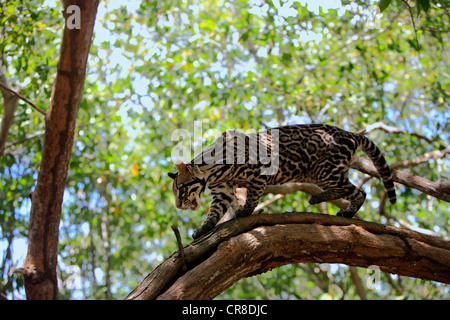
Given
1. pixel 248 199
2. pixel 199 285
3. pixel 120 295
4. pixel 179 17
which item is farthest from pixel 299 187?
pixel 120 295

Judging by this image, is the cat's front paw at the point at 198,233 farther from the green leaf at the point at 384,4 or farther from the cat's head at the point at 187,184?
the green leaf at the point at 384,4

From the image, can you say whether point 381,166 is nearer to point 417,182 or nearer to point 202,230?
point 417,182

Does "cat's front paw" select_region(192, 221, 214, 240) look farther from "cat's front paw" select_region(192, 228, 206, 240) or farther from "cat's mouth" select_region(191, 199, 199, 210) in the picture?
"cat's mouth" select_region(191, 199, 199, 210)

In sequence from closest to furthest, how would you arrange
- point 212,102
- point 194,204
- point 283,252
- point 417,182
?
1. point 283,252
2. point 194,204
3. point 417,182
4. point 212,102

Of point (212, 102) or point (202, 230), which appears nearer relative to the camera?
point (202, 230)

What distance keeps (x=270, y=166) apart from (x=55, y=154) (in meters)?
2.70

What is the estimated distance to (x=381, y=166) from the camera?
586 cm

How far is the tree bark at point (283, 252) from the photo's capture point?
379cm

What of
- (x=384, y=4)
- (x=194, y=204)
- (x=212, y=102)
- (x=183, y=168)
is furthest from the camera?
(x=212, y=102)

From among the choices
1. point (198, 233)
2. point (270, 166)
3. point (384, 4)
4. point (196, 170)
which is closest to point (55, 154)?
point (196, 170)

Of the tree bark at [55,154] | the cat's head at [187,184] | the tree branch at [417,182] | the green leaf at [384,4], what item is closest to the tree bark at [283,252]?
the tree branch at [417,182]

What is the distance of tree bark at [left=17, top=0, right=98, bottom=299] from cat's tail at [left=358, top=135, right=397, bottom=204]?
3.66 meters

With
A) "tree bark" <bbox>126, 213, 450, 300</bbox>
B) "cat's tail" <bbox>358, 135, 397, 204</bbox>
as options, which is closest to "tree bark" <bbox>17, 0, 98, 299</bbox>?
"tree bark" <bbox>126, 213, 450, 300</bbox>

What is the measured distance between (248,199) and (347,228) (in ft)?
3.82
